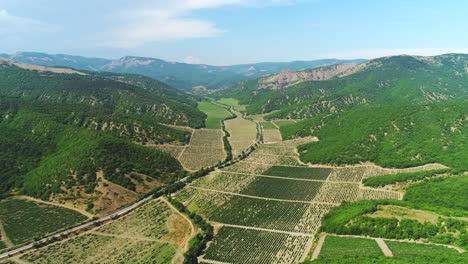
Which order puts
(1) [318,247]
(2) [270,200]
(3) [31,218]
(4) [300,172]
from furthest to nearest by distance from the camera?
1. (4) [300,172]
2. (2) [270,200]
3. (3) [31,218]
4. (1) [318,247]

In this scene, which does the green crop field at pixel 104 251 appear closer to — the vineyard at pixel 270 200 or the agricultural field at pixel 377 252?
the vineyard at pixel 270 200

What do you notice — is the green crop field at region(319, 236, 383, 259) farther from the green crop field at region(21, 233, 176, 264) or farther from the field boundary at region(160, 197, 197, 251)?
the green crop field at region(21, 233, 176, 264)

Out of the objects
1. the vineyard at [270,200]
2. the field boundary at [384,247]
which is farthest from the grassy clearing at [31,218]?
the field boundary at [384,247]

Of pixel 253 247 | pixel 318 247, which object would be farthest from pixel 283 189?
pixel 318 247

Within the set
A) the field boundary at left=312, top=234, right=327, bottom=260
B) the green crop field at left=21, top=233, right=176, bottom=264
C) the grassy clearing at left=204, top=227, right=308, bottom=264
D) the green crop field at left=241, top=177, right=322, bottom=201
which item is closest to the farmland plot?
the green crop field at left=241, top=177, right=322, bottom=201

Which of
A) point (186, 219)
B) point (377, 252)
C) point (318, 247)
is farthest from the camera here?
point (186, 219)

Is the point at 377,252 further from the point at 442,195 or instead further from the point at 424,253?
the point at 442,195
